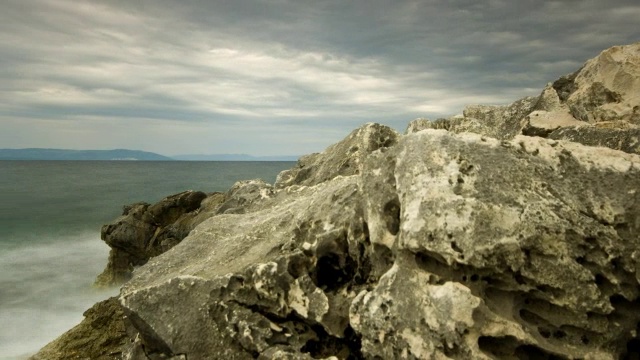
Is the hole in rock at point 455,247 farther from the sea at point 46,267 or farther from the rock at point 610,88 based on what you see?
the sea at point 46,267

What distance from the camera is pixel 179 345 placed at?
7473 mm

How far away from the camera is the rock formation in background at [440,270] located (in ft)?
18.6

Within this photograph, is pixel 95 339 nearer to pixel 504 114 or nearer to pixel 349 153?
pixel 349 153

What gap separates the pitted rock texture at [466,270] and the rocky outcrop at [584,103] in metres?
3.34

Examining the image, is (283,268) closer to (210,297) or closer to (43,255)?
(210,297)

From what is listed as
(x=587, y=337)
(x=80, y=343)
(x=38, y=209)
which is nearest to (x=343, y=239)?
(x=587, y=337)

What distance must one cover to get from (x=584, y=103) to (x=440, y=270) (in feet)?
26.3

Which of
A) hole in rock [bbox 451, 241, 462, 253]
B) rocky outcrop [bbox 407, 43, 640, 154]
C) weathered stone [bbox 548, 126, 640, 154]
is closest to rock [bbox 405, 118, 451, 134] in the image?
rocky outcrop [bbox 407, 43, 640, 154]

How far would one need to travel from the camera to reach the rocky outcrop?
416 inches

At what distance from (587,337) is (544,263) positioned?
105cm

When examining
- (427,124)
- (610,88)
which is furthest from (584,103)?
(427,124)

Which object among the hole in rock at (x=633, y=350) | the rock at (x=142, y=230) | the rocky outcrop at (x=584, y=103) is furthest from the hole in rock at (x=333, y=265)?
the rock at (x=142, y=230)

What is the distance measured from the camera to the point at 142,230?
29.1 meters

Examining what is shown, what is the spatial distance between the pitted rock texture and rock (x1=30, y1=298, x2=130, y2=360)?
7259 millimetres
